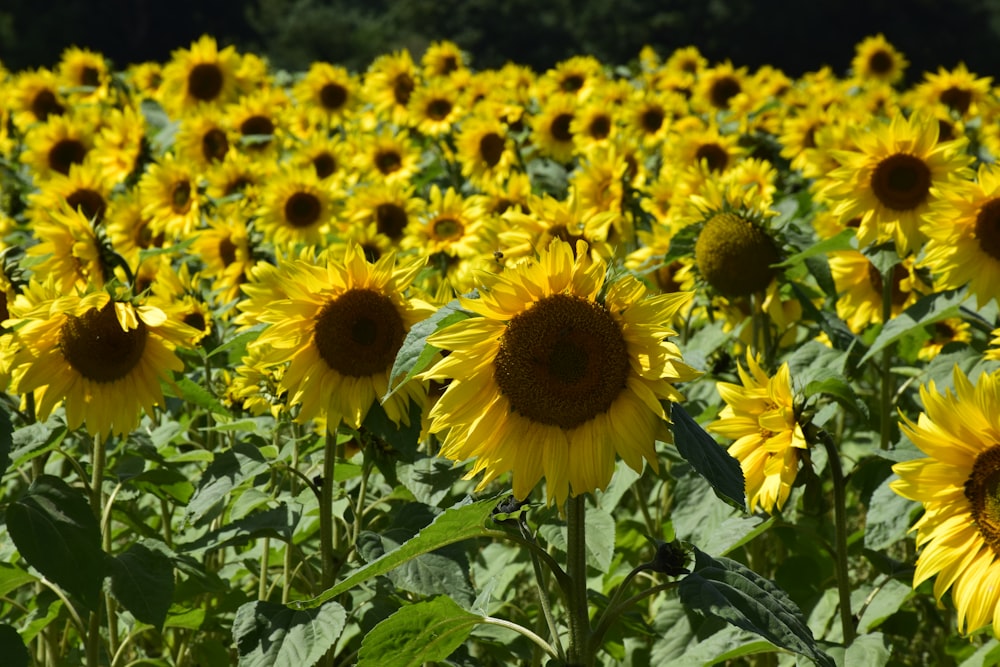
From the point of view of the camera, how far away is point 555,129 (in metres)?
6.59

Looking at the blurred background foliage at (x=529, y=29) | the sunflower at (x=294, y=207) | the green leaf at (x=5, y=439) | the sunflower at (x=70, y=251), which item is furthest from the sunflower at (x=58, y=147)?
the blurred background foliage at (x=529, y=29)

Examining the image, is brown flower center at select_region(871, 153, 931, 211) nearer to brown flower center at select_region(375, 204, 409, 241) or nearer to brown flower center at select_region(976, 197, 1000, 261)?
brown flower center at select_region(976, 197, 1000, 261)

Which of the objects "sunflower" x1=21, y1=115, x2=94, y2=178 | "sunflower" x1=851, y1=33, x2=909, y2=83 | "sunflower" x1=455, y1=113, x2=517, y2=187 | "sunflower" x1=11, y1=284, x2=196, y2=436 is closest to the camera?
"sunflower" x1=11, y1=284, x2=196, y2=436

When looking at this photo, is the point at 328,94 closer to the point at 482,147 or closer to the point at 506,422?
the point at 482,147

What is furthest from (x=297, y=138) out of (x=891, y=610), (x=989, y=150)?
(x=891, y=610)

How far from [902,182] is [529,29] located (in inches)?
768

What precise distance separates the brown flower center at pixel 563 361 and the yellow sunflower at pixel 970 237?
1.48 meters

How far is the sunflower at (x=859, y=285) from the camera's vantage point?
390 cm

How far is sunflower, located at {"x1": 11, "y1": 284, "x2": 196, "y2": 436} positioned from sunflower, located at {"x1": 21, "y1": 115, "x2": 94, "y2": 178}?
333 centimetres

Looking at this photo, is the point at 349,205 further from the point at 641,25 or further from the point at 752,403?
the point at 641,25

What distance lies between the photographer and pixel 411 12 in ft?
72.5

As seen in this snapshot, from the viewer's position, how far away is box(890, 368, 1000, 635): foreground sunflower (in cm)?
215

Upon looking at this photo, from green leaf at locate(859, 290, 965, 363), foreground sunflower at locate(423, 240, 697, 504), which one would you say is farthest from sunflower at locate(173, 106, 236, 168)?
foreground sunflower at locate(423, 240, 697, 504)

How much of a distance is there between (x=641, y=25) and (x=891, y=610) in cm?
1988
